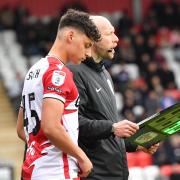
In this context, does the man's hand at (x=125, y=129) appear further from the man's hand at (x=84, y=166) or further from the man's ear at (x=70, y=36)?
the man's ear at (x=70, y=36)

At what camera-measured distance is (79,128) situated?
453 centimetres

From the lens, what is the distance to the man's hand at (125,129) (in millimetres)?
4332

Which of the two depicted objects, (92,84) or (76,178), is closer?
(76,178)

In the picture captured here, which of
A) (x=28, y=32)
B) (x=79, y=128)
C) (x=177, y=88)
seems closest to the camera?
(x=79, y=128)

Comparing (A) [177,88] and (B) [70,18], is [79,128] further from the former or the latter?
(A) [177,88]

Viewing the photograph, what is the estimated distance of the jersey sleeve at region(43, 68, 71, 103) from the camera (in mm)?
3953

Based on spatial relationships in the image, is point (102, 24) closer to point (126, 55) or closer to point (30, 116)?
point (30, 116)

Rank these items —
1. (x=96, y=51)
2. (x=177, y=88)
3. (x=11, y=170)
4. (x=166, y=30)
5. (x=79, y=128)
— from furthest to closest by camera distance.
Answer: (x=166, y=30) → (x=177, y=88) → (x=11, y=170) → (x=96, y=51) → (x=79, y=128)

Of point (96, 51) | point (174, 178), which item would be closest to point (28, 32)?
point (174, 178)

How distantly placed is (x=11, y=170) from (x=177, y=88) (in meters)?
7.13

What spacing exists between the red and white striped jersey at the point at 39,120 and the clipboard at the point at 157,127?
0.52m

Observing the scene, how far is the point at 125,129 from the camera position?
434cm

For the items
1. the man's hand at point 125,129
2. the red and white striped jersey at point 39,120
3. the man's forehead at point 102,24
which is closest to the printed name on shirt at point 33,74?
the red and white striped jersey at point 39,120

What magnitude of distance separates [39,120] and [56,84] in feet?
0.74
